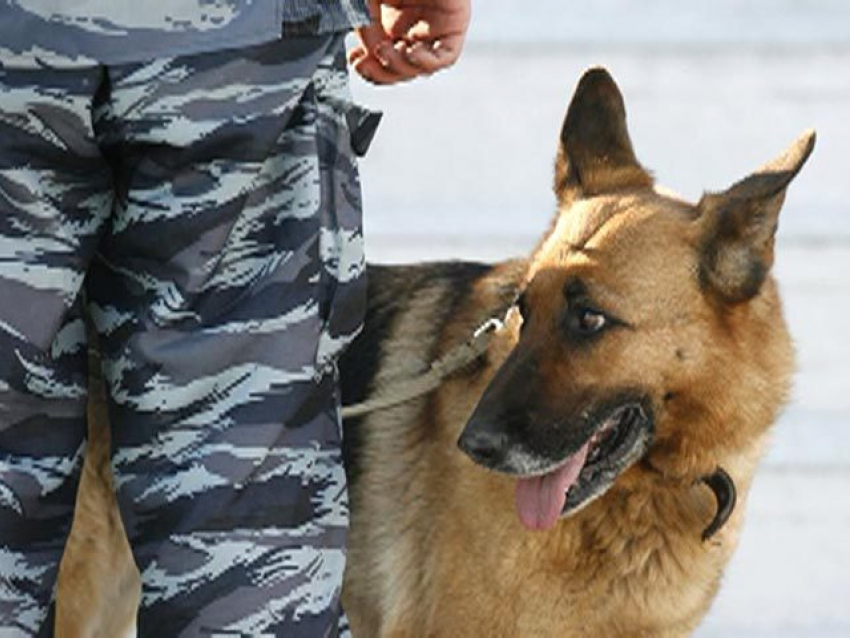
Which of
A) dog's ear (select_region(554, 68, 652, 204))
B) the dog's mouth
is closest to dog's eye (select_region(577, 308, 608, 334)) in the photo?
the dog's mouth

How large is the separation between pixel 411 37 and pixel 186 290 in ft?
2.10

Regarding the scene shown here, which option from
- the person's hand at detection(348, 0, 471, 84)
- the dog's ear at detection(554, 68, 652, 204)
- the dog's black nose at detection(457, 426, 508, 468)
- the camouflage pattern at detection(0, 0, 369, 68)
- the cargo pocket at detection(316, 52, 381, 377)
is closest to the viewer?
the camouflage pattern at detection(0, 0, 369, 68)

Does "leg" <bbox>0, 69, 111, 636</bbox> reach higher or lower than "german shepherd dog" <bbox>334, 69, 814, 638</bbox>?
higher

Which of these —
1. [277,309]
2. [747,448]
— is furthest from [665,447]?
[277,309]

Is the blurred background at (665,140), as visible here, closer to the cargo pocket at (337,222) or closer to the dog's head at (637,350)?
the dog's head at (637,350)

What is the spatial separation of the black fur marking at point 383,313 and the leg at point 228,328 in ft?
2.97

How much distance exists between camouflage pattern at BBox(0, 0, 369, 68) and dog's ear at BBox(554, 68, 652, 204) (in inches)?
38.1

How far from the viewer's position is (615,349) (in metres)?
2.71

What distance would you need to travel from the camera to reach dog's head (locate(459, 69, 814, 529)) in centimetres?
270

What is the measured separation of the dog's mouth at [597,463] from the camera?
273 cm

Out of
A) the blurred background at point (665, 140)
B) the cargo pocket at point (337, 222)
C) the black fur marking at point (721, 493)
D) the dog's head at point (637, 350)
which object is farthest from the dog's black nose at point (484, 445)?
the blurred background at point (665, 140)

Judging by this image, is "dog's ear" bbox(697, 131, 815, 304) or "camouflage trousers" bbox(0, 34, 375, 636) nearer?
"camouflage trousers" bbox(0, 34, 375, 636)

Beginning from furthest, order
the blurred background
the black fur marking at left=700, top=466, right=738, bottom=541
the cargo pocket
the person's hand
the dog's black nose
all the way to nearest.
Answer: the blurred background → the black fur marking at left=700, top=466, right=738, bottom=541 → the dog's black nose → the person's hand → the cargo pocket

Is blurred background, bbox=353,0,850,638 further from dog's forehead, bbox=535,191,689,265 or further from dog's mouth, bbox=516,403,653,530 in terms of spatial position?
dog's mouth, bbox=516,403,653,530
